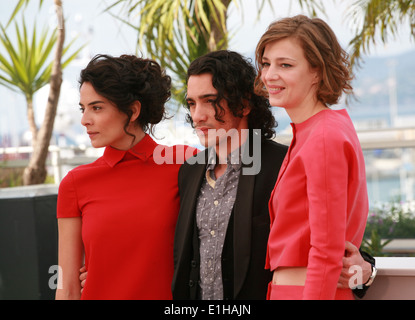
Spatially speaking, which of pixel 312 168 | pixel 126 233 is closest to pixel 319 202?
pixel 312 168

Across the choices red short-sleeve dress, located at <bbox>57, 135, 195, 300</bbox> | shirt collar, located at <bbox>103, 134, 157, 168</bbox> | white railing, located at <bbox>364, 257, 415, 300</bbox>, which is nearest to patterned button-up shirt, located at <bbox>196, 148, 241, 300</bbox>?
red short-sleeve dress, located at <bbox>57, 135, 195, 300</bbox>

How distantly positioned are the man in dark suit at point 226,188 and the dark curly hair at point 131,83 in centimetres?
30

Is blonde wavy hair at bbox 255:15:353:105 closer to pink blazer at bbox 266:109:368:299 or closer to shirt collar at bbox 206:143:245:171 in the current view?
pink blazer at bbox 266:109:368:299

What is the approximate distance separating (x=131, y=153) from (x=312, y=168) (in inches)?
36.1

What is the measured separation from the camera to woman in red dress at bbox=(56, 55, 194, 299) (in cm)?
205

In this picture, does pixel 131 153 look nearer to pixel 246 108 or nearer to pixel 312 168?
pixel 246 108

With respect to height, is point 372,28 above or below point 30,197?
above

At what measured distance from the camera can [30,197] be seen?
4.04 m

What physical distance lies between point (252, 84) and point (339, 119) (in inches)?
19.3

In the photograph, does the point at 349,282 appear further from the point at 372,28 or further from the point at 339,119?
the point at 372,28

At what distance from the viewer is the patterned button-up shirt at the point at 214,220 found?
1.78 m

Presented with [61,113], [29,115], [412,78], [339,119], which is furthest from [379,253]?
[412,78]

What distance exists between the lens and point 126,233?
206 centimetres

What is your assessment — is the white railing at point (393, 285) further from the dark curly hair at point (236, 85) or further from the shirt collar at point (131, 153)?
the shirt collar at point (131, 153)
